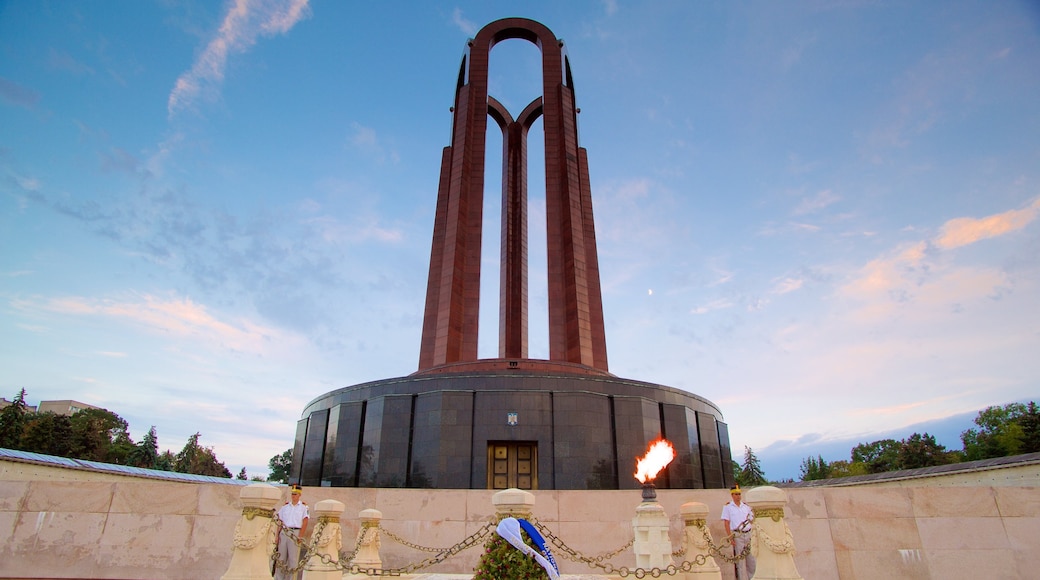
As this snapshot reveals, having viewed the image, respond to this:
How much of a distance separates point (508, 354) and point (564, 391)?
13.5m

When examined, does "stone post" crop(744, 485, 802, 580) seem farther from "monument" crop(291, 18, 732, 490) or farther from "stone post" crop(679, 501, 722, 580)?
"monument" crop(291, 18, 732, 490)

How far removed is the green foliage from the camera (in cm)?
511

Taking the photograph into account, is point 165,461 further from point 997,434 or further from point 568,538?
point 997,434

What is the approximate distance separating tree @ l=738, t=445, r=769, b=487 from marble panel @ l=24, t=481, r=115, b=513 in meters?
66.0

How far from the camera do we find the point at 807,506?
30.2 feet

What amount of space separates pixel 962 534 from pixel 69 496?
14.7 meters

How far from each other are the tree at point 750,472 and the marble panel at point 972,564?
60.5 meters

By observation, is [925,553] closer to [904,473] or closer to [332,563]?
[332,563]

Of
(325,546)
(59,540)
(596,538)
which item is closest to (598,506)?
(596,538)

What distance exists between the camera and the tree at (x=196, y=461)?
6619 centimetres

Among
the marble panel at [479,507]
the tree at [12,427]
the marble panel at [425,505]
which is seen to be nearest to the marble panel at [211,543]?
the marble panel at [425,505]

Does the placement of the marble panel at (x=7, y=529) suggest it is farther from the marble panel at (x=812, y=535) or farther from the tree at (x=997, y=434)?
the tree at (x=997, y=434)

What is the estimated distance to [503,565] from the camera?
5191mm

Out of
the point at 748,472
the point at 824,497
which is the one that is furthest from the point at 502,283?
the point at 748,472
